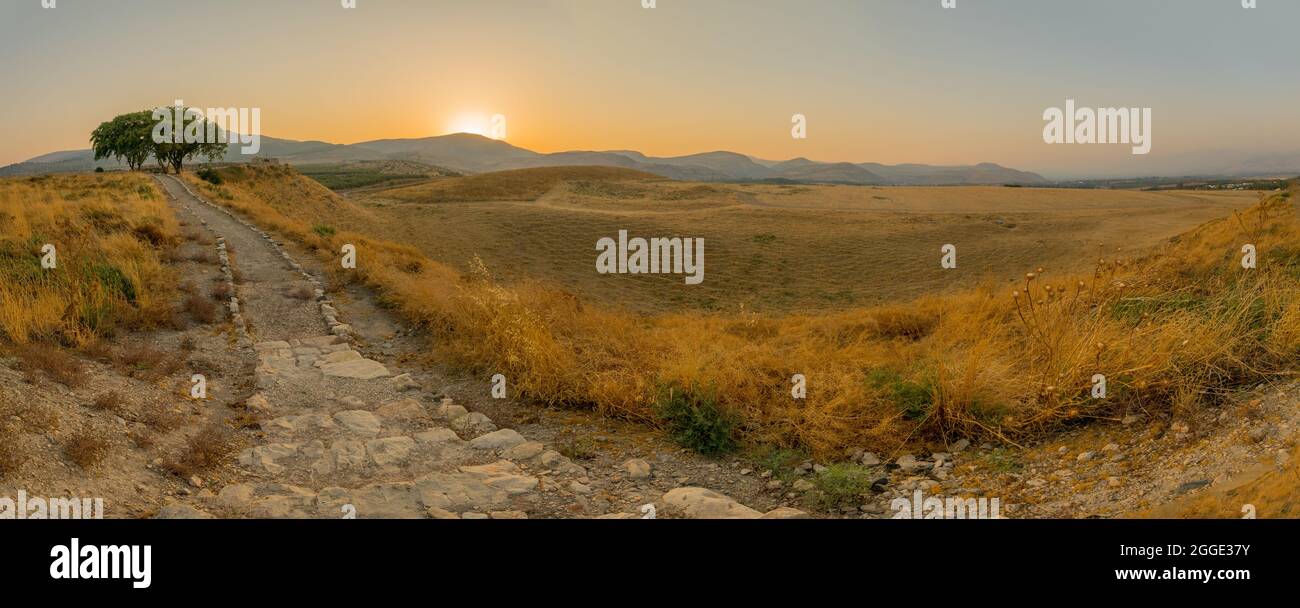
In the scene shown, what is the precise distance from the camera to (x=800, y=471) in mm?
5066

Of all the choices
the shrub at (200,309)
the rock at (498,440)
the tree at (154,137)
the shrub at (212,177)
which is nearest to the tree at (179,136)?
the tree at (154,137)

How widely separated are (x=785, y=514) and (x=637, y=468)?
1402mm

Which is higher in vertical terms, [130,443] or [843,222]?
[843,222]

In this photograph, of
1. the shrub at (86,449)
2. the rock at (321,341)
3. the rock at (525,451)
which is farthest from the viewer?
the rock at (321,341)

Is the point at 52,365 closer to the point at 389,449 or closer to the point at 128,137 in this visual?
the point at 389,449

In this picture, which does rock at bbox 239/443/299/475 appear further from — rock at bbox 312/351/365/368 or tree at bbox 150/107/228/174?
tree at bbox 150/107/228/174

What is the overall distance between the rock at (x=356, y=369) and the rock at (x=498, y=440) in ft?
7.75

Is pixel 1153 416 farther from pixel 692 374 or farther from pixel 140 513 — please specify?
pixel 140 513

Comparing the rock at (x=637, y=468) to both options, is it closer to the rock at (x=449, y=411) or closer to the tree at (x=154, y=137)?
the rock at (x=449, y=411)

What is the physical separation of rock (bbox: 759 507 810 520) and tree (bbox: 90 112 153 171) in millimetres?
68435

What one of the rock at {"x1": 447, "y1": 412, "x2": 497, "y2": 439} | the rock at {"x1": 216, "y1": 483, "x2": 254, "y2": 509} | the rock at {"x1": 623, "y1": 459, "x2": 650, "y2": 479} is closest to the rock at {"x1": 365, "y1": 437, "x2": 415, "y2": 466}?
the rock at {"x1": 447, "y1": 412, "x2": 497, "y2": 439}

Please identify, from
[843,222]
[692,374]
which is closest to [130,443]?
[692,374]

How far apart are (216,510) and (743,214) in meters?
41.1

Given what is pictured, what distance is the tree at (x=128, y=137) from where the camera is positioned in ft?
181
